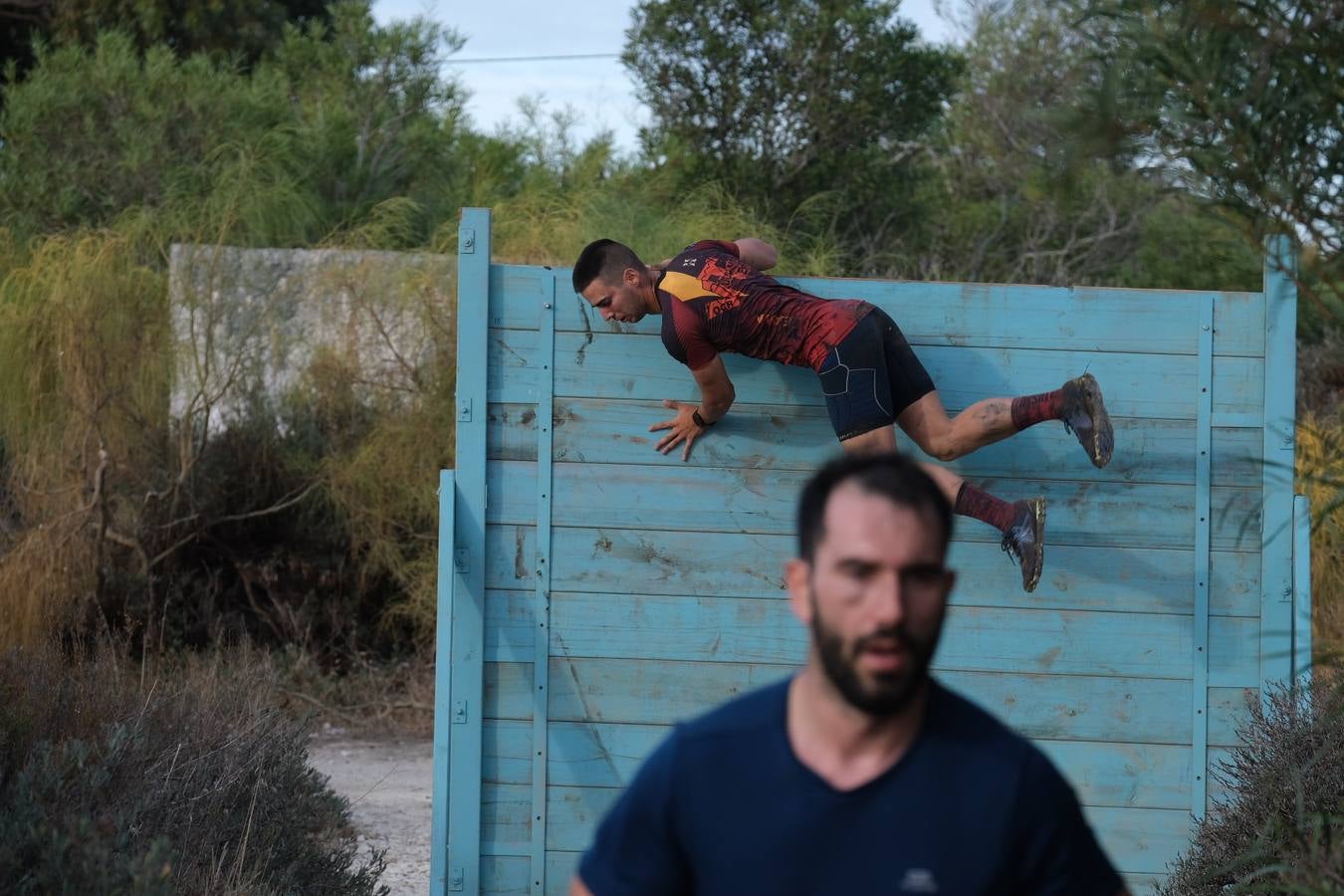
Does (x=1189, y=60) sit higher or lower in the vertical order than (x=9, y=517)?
higher

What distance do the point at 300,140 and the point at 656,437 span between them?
31.8 feet

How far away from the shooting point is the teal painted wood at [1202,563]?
510cm

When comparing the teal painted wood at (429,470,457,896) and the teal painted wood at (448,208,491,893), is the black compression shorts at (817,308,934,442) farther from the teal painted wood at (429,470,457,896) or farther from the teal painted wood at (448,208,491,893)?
the teal painted wood at (429,470,457,896)

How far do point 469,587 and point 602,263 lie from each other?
112 cm

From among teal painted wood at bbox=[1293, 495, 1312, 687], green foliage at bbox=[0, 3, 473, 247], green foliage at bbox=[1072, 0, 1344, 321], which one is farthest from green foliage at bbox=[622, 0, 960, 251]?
green foliage at bbox=[1072, 0, 1344, 321]

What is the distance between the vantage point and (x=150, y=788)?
4.54 metres

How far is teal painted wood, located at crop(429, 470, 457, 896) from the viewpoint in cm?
495

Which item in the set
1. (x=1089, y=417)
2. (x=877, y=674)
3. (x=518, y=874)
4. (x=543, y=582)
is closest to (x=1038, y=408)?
(x=1089, y=417)

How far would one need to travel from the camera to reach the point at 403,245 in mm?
12125

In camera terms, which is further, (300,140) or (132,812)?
(300,140)

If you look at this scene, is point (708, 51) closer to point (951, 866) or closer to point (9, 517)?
point (9, 517)

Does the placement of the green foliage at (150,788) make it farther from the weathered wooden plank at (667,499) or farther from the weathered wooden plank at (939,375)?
the weathered wooden plank at (939,375)

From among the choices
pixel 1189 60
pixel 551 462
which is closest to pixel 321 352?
pixel 551 462

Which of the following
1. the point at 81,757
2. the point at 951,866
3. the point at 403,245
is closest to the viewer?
the point at 951,866
